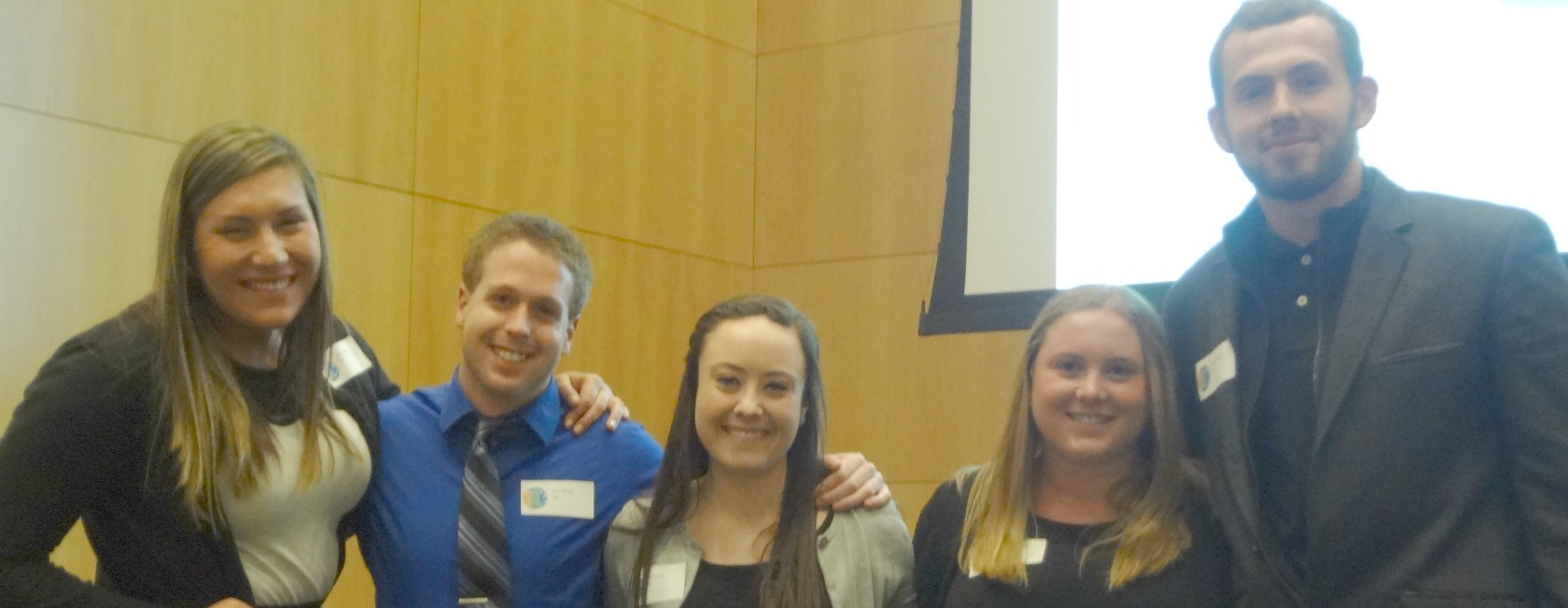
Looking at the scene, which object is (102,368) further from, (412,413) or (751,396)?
(751,396)

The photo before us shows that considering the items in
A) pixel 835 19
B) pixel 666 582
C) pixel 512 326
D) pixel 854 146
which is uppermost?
pixel 835 19

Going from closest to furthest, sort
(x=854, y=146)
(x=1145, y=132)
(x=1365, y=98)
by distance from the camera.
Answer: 1. (x=1365, y=98)
2. (x=1145, y=132)
3. (x=854, y=146)

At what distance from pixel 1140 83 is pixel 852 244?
147cm

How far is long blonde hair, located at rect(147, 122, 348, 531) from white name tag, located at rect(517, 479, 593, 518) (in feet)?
1.31

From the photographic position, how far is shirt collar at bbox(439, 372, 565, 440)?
2707 mm

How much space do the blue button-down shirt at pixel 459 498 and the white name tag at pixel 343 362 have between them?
99mm

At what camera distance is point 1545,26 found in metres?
3.84

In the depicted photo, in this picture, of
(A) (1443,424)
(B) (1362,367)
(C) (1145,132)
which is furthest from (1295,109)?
(C) (1145,132)

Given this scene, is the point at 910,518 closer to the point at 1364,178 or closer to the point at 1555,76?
the point at 1555,76

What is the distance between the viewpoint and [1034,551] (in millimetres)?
2477

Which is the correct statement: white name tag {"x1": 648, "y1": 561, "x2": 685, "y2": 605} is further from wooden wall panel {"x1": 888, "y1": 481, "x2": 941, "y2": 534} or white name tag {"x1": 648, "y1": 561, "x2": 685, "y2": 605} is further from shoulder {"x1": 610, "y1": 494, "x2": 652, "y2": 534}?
wooden wall panel {"x1": 888, "y1": 481, "x2": 941, "y2": 534}

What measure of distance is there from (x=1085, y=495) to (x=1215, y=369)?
1.08 feet

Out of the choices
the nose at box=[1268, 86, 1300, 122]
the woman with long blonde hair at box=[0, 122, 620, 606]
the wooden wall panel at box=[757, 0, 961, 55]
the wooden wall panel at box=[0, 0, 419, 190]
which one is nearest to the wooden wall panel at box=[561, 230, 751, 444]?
the wooden wall panel at box=[0, 0, 419, 190]

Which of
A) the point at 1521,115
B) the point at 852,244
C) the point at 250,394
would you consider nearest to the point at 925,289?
the point at 852,244
